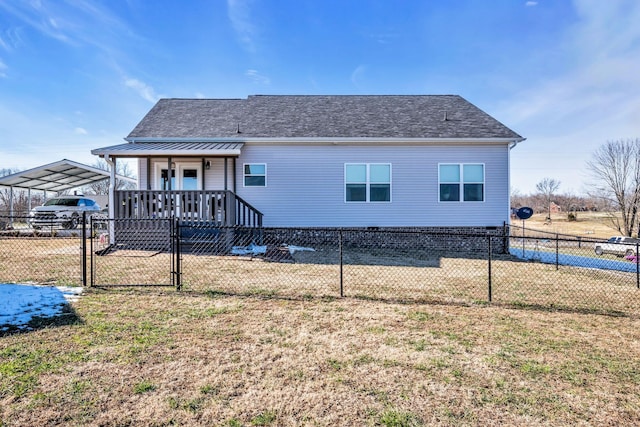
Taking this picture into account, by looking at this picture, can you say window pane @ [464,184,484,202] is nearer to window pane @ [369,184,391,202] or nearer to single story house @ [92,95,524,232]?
single story house @ [92,95,524,232]

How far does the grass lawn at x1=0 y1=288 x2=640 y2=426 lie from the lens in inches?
91.2

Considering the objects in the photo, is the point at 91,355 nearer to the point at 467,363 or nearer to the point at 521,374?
the point at 467,363

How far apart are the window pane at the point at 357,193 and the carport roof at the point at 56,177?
384 inches

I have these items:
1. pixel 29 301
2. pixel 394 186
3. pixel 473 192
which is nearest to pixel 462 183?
pixel 473 192

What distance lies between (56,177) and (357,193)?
53.4 feet

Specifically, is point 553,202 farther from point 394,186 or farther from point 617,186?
point 394,186

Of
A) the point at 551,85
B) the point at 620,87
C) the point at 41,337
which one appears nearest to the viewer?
the point at 41,337

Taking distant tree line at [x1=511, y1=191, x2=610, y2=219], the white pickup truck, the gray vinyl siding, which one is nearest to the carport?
the gray vinyl siding

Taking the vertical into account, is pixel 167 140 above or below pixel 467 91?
below

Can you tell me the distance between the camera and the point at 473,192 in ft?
39.8

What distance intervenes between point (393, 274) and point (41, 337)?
6.15 meters

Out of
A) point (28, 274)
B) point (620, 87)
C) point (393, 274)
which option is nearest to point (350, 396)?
point (393, 274)

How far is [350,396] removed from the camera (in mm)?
2543

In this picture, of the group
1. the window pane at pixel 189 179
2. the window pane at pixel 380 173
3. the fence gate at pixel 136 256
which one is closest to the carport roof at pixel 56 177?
the window pane at pixel 189 179
